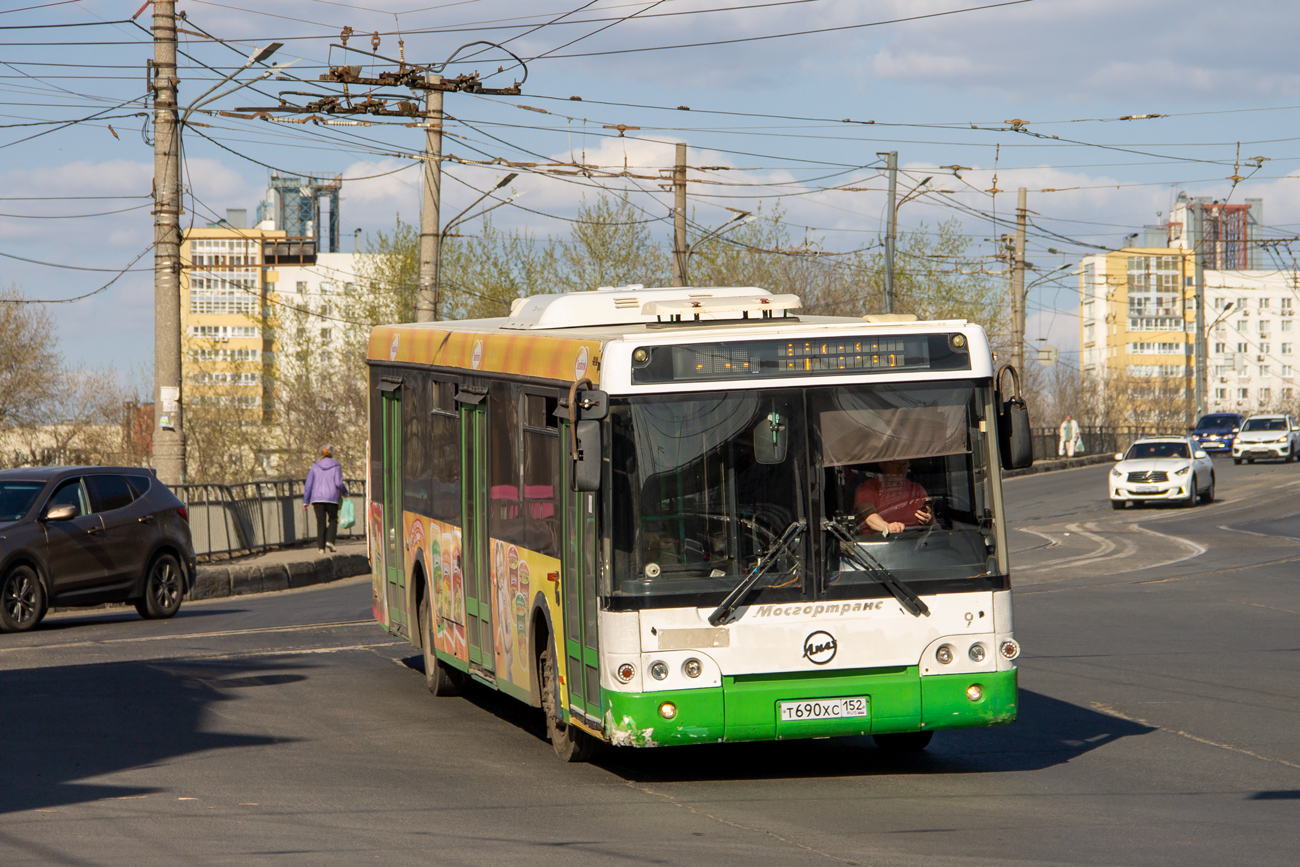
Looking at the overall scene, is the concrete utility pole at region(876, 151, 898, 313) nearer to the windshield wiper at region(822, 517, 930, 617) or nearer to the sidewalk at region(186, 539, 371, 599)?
the sidewalk at region(186, 539, 371, 599)

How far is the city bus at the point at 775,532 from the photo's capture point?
323 inches

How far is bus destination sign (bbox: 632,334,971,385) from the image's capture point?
8453 mm

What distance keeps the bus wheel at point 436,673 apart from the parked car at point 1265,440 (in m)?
45.7

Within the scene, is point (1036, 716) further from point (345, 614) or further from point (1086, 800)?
point (345, 614)

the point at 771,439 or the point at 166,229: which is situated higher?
the point at 166,229

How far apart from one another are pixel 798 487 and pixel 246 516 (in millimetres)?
20081

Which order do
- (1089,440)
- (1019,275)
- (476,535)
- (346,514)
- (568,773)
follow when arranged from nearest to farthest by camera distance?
(568,773), (476,535), (346,514), (1019,275), (1089,440)

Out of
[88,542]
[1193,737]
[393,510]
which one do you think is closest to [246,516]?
[88,542]

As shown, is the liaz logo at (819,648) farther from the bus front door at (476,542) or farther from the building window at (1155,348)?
the building window at (1155,348)

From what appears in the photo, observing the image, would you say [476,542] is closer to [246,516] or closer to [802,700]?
[802,700]

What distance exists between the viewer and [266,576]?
23.9 m

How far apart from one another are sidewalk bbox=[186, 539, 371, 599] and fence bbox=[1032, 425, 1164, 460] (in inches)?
1440

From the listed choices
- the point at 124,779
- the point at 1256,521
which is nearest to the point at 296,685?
the point at 124,779

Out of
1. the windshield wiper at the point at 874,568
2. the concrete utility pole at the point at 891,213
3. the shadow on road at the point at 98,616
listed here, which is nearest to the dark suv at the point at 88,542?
the shadow on road at the point at 98,616
